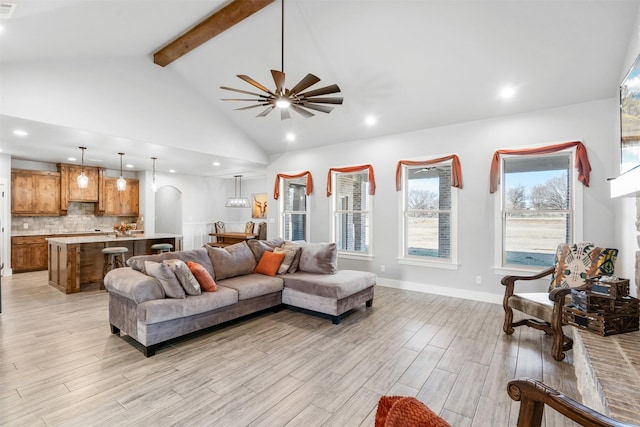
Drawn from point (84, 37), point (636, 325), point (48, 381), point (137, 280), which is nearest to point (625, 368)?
point (636, 325)

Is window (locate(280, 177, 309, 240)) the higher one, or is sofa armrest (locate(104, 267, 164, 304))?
window (locate(280, 177, 309, 240))

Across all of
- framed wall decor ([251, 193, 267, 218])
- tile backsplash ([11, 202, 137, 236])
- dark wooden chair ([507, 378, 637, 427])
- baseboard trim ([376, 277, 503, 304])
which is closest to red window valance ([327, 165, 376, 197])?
baseboard trim ([376, 277, 503, 304])

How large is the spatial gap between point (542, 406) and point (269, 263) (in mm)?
3826

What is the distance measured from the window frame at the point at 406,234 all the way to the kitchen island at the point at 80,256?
5061 millimetres

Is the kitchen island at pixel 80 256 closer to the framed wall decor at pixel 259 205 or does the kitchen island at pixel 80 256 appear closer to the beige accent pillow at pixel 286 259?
the beige accent pillow at pixel 286 259

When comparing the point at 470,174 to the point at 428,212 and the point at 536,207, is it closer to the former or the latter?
the point at 428,212

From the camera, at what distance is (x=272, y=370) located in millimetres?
2676

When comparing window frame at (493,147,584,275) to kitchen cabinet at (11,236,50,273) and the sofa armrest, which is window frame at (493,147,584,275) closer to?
the sofa armrest

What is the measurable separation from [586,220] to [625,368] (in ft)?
10.2

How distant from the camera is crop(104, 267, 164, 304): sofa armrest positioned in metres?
2.98

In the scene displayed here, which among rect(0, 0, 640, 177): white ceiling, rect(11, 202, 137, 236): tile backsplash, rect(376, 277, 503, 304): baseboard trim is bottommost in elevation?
rect(376, 277, 503, 304): baseboard trim

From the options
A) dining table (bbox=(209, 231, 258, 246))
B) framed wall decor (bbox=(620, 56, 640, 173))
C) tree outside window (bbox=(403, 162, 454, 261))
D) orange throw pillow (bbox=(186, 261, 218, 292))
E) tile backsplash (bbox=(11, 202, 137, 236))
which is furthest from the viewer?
dining table (bbox=(209, 231, 258, 246))

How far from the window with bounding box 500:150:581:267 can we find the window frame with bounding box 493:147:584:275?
0.01 metres

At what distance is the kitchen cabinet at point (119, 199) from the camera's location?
8305 mm
